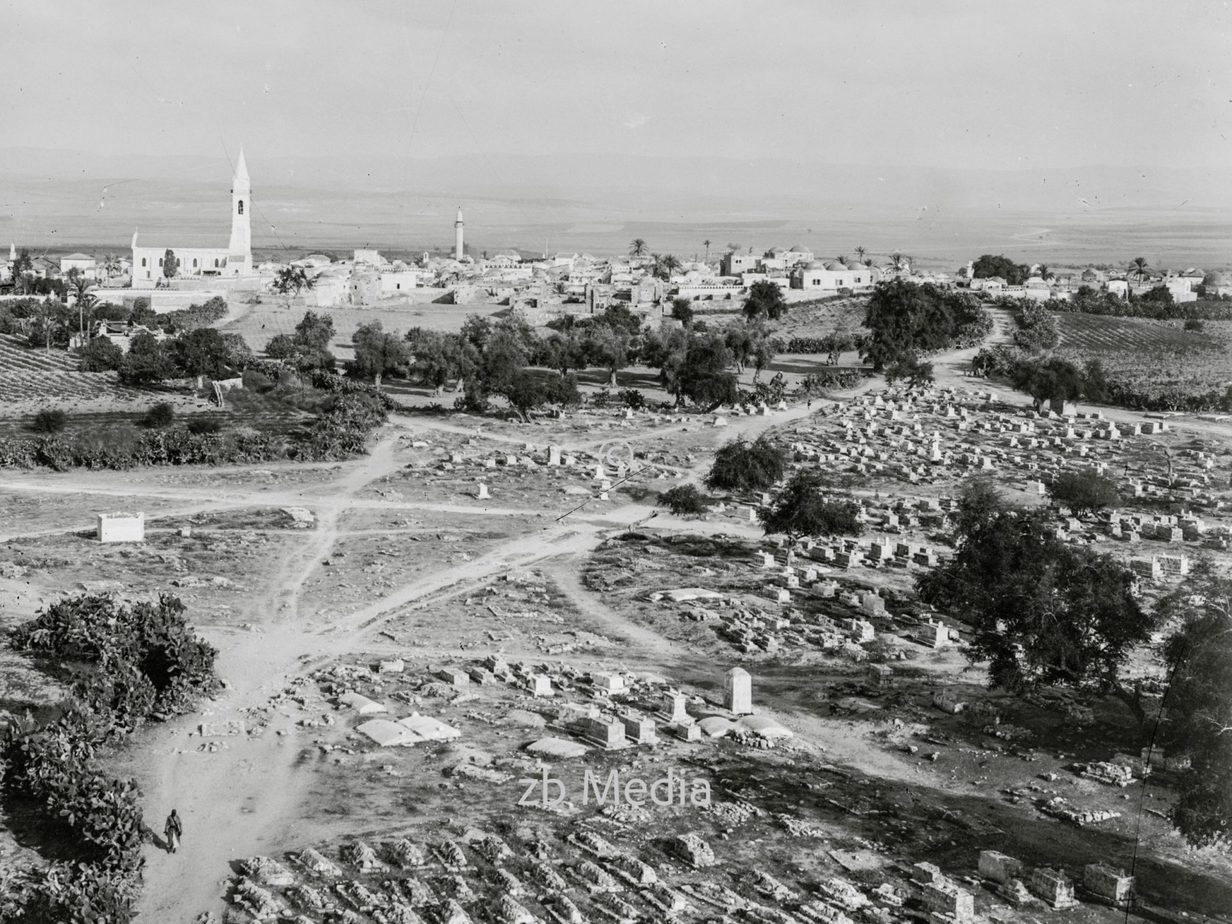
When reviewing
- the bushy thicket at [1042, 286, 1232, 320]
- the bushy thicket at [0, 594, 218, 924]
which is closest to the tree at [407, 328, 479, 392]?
the bushy thicket at [0, 594, 218, 924]

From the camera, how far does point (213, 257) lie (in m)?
131

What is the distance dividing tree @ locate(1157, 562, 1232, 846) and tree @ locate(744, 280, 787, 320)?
73365 mm

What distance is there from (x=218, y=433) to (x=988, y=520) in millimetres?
31001

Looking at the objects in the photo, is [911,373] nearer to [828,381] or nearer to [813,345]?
[828,381]

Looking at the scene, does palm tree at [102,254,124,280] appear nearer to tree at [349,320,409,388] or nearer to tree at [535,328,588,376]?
tree at [349,320,409,388]

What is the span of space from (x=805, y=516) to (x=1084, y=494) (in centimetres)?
1081

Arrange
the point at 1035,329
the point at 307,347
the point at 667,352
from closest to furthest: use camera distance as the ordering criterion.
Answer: the point at 667,352 → the point at 307,347 → the point at 1035,329

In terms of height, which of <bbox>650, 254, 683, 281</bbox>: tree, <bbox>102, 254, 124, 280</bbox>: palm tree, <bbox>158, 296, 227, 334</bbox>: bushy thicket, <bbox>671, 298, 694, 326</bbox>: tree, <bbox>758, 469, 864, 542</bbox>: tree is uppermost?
<bbox>650, 254, 683, 281</bbox>: tree

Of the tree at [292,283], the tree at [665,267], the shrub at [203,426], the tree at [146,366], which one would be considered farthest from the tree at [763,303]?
the shrub at [203,426]

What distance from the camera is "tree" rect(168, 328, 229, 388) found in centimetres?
6362

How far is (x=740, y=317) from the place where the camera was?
9931 centimetres

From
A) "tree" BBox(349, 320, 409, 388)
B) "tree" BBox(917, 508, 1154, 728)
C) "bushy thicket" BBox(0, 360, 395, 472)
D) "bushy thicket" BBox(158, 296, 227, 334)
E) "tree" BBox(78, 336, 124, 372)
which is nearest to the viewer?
"tree" BBox(917, 508, 1154, 728)

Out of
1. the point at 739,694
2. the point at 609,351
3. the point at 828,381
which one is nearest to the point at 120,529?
the point at 739,694

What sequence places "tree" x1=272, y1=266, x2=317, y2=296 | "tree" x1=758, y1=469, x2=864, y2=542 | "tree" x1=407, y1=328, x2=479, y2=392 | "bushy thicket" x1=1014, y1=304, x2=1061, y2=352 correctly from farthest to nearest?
1. "tree" x1=272, y1=266, x2=317, y2=296
2. "bushy thicket" x1=1014, y1=304, x2=1061, y2=352
3. "tree" x1=407, y1=328, x2=479, y2=392
4. "tree" x1=758, y1=469, x2=864, y2=542
